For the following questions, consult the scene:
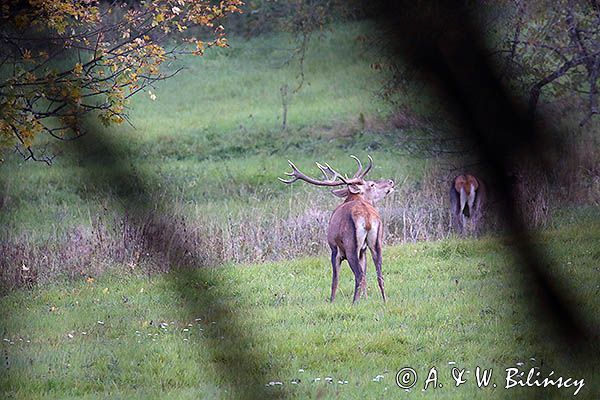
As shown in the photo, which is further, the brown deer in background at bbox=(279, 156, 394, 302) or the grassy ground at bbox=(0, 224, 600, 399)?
the brown deer in background at bbox=(279, 156, 394, 302)

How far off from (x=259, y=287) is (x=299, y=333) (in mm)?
2078

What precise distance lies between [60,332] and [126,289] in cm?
183

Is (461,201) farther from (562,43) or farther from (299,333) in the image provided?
(299,333)

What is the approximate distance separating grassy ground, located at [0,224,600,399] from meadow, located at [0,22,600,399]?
22 mm

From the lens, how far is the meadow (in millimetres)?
981

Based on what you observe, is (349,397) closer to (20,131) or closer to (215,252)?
(20,131)

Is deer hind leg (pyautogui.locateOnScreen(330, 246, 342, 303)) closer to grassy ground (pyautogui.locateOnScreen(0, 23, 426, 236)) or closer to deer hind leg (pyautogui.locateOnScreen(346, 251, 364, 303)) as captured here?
deer hind leg (pyautogui.locateOnScreen(346, 251, 364, 303))

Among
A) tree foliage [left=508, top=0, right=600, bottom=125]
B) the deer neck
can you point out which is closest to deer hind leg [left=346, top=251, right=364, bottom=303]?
the deer neck

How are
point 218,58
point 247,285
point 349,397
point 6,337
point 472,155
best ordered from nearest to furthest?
1. point 472,155
2. point 349,397
3. point 6,337
4. point 247,285
5. point 218,58

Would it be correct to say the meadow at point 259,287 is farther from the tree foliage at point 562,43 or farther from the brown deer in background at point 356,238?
the tree foliage at point 562,43

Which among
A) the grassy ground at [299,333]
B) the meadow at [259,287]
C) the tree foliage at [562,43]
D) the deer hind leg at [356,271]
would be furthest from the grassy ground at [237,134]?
the tree foliage at [562,43]

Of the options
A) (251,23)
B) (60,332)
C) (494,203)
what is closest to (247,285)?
(60,332)

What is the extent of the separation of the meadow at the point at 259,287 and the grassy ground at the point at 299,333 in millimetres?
22

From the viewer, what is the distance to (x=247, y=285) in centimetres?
926
